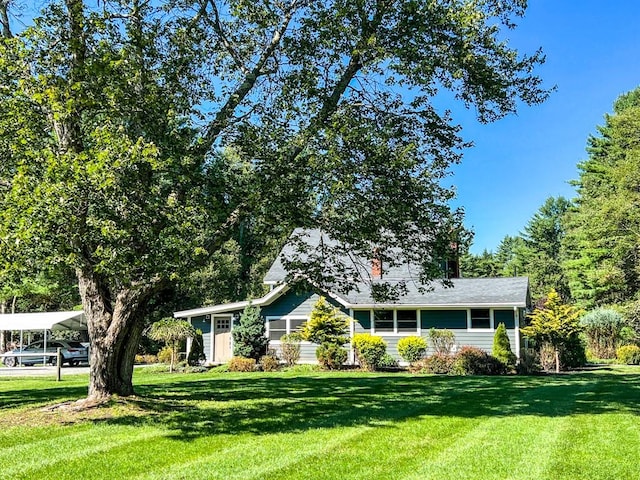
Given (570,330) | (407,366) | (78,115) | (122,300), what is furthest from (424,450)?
(570,330)

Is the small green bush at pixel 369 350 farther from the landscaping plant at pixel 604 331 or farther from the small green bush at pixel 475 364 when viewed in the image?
the landscaping plant at pixel 604 331

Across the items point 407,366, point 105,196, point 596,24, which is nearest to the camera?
point 105,196

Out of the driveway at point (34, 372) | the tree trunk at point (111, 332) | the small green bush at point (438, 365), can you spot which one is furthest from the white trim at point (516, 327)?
the driveway at point (34, 372)

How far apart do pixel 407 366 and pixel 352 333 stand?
2744mm

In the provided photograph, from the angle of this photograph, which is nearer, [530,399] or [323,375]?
[530,399]

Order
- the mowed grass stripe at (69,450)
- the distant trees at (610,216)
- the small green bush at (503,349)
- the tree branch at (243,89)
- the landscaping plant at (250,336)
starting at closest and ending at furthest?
the mowed grass stripe at (69,450) → the tree branch at (243,89) → the small green bush at (503,349) → the landscaping plant at (250,336) → the distant trees at (610,216)

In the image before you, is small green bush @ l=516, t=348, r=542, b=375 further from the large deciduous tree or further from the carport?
the carport

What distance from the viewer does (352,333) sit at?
2462cm

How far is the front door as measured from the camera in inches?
1076

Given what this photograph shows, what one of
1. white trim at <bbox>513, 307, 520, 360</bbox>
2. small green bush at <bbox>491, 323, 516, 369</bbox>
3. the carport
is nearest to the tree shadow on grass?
small green bush at <bbox>491, 323, 516, 369</bbox>

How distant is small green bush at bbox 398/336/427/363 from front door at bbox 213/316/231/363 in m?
8.53

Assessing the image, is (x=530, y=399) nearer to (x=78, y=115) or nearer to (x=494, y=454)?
(x=494, y=454)

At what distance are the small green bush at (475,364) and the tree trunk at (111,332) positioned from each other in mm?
13413

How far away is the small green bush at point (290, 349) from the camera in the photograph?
2400 cm
